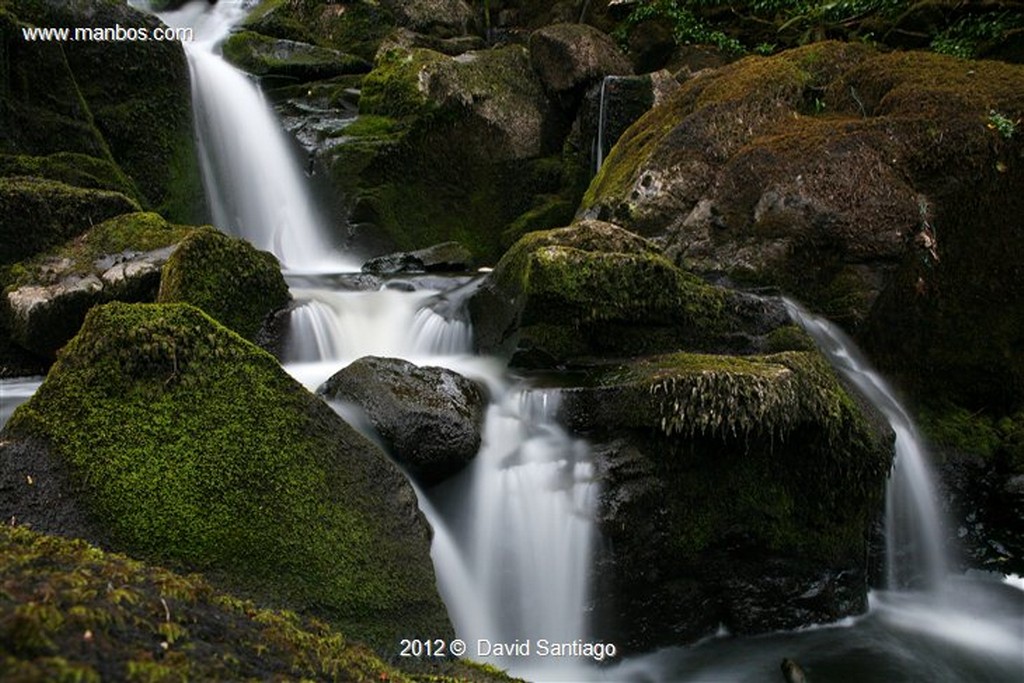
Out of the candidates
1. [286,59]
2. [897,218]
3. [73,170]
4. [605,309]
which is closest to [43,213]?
[73,170]

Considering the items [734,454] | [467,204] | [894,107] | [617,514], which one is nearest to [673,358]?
[734,454]

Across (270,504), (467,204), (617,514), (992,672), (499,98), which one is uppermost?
(499,98)

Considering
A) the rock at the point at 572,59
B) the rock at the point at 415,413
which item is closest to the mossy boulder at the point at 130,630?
the rock at the point at 415,413

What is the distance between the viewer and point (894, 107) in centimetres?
699

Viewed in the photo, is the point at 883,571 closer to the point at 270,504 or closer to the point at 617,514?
the point at 617,514

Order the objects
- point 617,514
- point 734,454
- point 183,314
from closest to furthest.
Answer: point 183,314 < point 617,514 < point 734,454

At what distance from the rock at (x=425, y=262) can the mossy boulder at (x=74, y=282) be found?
2.57 meters

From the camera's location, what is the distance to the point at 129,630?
138cm

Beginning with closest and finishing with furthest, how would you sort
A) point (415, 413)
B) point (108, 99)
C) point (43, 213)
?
point (415, 413)
point (43, 213)
point (108, 99)

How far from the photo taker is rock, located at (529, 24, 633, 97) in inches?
444

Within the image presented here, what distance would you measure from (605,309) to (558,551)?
5.95 ft

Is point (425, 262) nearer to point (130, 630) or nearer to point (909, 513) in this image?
point (909, 513)

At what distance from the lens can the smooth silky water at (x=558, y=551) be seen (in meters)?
4.08

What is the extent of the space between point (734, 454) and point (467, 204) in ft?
24.7
